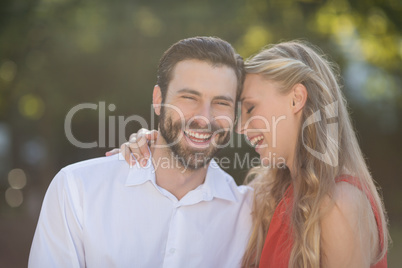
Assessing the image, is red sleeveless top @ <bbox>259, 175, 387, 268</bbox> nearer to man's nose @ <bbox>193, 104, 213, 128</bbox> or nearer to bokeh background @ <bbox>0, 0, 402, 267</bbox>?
man's nose @ <bbox>193, 104, 213, 128</bbox>

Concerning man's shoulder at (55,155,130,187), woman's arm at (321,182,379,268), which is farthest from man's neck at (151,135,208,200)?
woman's arm at (321,182,379,268)

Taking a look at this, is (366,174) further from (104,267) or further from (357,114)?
(357,114)

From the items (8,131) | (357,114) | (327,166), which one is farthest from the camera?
(8,131)

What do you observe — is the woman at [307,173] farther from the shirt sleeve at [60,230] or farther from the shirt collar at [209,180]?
the shirt sleeve at [60,230]

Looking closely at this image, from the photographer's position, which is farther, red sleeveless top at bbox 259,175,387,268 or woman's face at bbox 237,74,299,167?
woman's face at bbox 237,74,299,167

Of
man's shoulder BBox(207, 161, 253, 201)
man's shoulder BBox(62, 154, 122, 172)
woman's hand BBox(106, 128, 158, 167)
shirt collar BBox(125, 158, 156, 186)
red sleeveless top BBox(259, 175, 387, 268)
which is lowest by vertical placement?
red sleeveless top BBox(259, 175, 387, 268)

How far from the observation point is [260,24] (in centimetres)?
833

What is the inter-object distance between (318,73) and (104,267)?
1765 mm

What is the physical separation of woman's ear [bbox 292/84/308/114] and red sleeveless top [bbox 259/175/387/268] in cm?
51

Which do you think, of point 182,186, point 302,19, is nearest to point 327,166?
point 182,186

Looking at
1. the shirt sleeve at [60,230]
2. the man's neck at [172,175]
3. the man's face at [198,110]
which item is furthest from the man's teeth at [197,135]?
the shirt sleeve at [60,230]

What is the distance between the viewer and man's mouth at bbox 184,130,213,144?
9.12ft

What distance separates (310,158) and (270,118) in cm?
35

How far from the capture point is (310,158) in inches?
106
